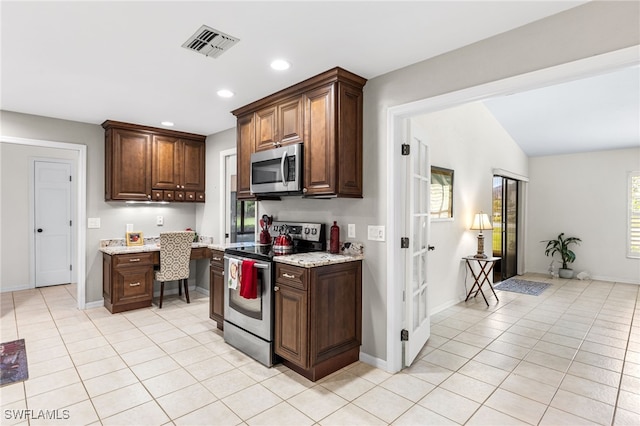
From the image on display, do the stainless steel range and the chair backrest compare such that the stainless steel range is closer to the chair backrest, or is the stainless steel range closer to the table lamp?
the chair backrest

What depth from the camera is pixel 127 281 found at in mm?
4277

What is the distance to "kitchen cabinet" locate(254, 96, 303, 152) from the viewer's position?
3.08 metres

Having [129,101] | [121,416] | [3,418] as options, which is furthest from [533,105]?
[3,418]

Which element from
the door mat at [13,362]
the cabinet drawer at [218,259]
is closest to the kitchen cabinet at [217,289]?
the cabinet drawer at [218,259]

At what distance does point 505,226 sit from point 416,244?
14.4 feet

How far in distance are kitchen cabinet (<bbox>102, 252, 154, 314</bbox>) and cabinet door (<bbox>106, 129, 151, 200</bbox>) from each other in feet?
2.77

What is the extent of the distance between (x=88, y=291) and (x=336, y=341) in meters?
3.64

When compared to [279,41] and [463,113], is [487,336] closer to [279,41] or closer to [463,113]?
[463,113]

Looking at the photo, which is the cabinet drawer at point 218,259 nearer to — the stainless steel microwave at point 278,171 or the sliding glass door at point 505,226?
the stainless steel microwave at point 278,171

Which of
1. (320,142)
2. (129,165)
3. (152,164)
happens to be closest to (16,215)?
(129,165)

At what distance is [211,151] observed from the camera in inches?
205

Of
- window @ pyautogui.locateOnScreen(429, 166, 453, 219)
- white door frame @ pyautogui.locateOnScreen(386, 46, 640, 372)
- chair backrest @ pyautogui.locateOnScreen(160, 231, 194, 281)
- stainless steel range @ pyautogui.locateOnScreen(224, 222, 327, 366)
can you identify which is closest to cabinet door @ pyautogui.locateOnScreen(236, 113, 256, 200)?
stainless steel range @ pyautogui.locateOnScreen(224, 222, 327, 366)

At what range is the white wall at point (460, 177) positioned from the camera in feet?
14.2

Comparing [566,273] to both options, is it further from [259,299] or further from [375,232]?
[259,299]
